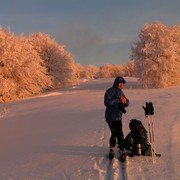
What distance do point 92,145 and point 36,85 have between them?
29.9m

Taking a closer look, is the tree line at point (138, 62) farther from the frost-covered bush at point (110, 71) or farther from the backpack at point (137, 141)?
the frost-covered bush at point (110, 71)

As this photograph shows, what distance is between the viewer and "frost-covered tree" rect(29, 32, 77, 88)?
168ft

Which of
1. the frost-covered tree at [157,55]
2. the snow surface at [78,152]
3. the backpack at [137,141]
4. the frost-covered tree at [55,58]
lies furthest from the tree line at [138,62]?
the backpack at [137,141]

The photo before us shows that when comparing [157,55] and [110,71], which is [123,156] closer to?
[157,55]

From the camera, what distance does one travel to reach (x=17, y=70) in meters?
35.8

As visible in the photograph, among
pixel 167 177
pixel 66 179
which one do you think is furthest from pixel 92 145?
pixel 167 177

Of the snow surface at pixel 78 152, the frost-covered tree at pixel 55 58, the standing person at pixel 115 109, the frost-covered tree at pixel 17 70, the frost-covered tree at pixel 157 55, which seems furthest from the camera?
the frost-covered tree at pixel 55 58

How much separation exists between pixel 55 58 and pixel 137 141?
44.5 metres

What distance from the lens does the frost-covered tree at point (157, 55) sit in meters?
36.9

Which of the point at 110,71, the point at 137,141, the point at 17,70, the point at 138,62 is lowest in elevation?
the point at 137,141

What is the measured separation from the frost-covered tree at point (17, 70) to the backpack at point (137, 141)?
2662cm

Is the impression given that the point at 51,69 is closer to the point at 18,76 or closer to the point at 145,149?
the point at 18,76

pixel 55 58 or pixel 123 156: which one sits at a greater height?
pixel 55 58

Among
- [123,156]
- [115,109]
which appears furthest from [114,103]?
[123,156]
